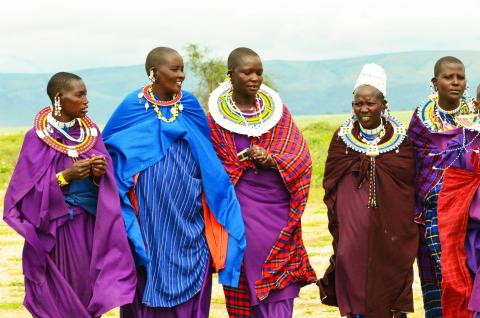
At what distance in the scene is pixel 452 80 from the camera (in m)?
8.29

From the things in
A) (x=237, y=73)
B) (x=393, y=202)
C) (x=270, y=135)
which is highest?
(x=237, y=73)

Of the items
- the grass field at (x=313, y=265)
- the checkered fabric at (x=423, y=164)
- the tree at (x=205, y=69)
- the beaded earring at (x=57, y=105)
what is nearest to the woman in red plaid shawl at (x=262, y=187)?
the checkered fabric at (x=423, y=164)

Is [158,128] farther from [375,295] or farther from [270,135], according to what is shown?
[375,295]

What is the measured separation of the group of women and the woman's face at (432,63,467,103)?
1 centimetres

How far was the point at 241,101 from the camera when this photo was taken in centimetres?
842

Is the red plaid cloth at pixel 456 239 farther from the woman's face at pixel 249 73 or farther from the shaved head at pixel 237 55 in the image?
the shaved head at pixel 237 55

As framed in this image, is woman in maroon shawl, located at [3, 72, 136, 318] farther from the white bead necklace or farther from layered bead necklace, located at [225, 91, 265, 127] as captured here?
layered bead necklace, located at [225, 91, 265, 127]

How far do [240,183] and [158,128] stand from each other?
2.78 ft

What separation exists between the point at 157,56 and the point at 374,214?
2170 mm

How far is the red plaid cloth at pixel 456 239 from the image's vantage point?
7688 millimetres

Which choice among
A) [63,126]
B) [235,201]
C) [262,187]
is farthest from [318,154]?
[63,126]

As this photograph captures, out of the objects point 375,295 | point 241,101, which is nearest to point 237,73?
point 241,101

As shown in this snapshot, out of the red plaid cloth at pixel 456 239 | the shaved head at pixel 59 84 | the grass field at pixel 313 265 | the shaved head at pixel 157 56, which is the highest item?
the shaved head at pixel 157 56

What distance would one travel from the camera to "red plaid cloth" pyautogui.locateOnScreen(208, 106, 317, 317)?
27.0 feet
